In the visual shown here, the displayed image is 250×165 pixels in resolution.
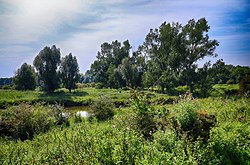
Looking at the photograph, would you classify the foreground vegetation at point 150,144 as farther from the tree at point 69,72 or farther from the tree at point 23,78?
the tree at point 23,78

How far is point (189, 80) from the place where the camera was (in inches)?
1432

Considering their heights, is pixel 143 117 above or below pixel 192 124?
above

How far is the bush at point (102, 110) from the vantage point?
49.5 ft

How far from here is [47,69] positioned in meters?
46.3

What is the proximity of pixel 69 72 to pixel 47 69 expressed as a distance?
538 centimetres

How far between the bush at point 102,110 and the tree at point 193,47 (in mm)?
24041

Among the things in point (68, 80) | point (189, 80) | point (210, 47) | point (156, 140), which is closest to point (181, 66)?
point (189, 80)

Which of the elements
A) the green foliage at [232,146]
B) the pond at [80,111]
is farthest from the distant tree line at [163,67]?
Answer: the green foliage at [232,146]

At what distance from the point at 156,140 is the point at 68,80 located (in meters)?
45.4

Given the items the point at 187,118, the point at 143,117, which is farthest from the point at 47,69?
the point at 187,118

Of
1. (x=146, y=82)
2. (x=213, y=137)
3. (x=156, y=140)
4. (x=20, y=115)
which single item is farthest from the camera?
(x=146, y=82)

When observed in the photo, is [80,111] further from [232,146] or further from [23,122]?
[232,146]

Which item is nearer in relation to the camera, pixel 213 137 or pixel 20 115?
pixel 213 137

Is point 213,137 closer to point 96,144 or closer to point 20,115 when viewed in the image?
point 96,144
